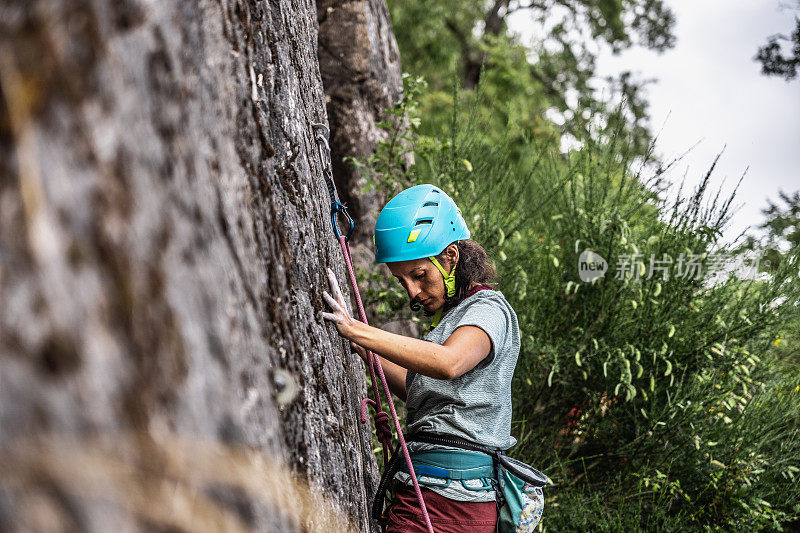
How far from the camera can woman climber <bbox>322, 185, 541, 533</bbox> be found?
2365 mm

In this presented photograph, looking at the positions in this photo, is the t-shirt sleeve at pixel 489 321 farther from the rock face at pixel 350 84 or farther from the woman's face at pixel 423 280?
the rock face at pixel 350 84

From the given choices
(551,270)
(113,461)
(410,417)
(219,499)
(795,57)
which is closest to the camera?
(113,461)

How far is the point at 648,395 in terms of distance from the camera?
439 centimetres

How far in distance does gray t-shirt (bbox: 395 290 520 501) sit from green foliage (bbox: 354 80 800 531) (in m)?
1.85

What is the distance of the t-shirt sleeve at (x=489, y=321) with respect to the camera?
89.6 inches

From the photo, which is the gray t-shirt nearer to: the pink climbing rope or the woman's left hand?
the pink climbing rope

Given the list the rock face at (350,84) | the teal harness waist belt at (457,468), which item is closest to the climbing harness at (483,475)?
the teal harness waist belt at (457,468)

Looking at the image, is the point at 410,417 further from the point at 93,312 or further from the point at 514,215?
the point at 514,215

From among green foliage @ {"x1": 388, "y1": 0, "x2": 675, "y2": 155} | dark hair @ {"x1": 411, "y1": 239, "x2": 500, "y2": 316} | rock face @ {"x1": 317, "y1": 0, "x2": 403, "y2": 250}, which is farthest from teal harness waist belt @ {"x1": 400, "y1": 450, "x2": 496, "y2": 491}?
green foliage @ {"x1": 388, "y1": 0, "x2": 675, "y2": 155}

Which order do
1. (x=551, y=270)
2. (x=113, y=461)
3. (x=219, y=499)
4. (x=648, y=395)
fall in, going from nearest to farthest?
1. (x=113, y=461)
2. (x=219, y=499)
3. (x=648, y=395)
4. (x=551, y=270)

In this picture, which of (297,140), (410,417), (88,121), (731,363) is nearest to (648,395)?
(731,363)

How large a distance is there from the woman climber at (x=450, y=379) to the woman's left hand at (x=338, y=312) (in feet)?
1.14

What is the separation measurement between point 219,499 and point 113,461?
18cm

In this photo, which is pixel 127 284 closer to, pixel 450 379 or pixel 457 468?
pixel 450 379
